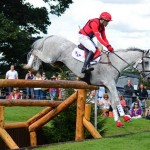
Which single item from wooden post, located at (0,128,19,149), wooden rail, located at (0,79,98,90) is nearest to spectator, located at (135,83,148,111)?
wooden rail, located at (0,79,98,90)

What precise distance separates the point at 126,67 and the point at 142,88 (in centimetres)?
751

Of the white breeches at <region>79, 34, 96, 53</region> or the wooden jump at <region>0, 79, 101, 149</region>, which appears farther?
the white breeches at <region>79, 34, 96, 53</region>

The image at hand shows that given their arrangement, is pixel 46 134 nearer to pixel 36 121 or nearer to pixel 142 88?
pixel 36 121

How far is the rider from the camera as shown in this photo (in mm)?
11062

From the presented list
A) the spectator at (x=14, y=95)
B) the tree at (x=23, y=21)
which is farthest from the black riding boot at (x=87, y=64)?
the tree at (x=23, y=21)

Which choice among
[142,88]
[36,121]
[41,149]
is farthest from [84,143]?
[142,88]

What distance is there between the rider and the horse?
240mm

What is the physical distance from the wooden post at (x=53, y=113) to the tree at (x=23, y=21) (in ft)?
67.7

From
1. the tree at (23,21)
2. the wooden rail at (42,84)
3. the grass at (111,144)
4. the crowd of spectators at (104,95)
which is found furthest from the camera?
the tree at (23,21)

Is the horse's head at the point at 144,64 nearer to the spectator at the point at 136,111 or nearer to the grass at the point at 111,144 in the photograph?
the grass at the point at 111,144

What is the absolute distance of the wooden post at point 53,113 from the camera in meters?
11.0

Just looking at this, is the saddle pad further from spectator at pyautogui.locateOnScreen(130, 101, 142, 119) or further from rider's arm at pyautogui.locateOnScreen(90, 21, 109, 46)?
spectator at pyautogui.locateOnScreen(130, 101, 142, 119)

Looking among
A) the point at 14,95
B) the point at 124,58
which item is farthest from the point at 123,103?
the point at 124,58

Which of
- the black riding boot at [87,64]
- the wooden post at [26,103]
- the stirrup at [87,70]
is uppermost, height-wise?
the black riding boot at [87,64]
